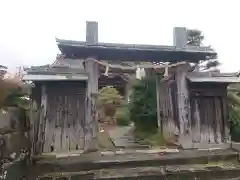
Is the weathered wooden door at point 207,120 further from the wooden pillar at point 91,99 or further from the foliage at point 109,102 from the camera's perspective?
the foliage at point 109,102

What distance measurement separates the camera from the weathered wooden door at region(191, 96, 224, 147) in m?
12.4

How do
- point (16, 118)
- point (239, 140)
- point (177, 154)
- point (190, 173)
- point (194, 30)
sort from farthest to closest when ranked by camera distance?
point (194, 30), point (239, 140), point (177, 154), point (16, 118), point (190, 173)

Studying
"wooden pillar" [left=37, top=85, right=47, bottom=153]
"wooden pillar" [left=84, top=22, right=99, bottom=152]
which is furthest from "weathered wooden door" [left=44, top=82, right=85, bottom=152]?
"wooden pillar" [left=84, top=22, right=99, bottom=152]

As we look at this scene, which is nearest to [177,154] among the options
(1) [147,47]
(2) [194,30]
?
(1) [147,47]

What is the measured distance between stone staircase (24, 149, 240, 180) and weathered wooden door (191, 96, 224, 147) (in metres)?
1.12

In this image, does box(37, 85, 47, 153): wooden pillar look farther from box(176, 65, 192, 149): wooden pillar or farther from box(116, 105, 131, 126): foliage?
box(116, 105, 131, 126): foliage

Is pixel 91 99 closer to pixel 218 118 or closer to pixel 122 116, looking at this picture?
pixel 218 118

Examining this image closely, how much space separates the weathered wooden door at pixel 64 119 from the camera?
11.3 metres

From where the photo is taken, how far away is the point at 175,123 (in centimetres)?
1261

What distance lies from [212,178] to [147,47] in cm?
600

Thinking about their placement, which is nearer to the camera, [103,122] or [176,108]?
[176,108]

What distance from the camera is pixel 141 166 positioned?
31.8 feet

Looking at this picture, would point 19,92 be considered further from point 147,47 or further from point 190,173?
point 190,173

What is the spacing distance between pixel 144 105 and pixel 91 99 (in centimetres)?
496
